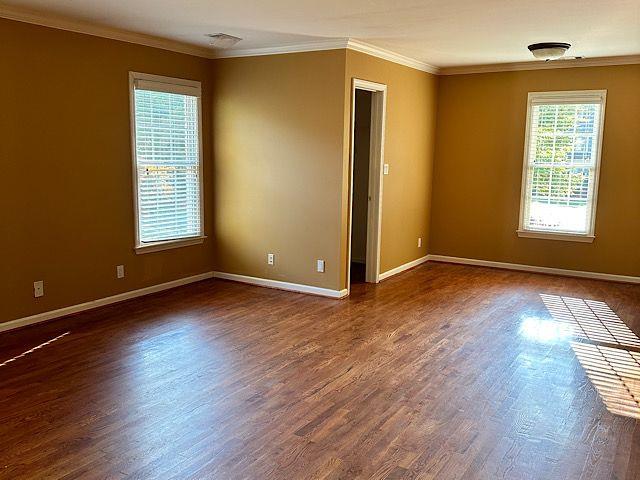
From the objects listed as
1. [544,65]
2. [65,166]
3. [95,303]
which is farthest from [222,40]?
[544,65]

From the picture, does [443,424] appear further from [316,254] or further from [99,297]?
[99,297]

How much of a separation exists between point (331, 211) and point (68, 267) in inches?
96.9

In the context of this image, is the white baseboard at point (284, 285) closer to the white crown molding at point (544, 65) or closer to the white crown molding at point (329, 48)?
the white crown molding at point (329, 48)

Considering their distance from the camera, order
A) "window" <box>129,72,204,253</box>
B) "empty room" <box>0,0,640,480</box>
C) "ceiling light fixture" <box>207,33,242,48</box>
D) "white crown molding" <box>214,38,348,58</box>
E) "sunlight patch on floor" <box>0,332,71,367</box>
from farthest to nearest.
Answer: "window" <box>129,72,204,253</box> < "white crown molding" <box>214,38,348,58</box> < "ceiling light fixture" <box>207,33,242,48</box> < "sunlight patch on floor" <box>0,332,71,367</box> < "empty room" <box>0,0,640,480</box>

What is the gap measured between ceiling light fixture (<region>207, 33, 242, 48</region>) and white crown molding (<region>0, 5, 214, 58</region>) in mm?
475

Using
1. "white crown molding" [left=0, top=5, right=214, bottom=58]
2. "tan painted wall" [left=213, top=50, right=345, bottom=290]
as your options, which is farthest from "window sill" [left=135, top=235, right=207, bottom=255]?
"white crown molding" [left=0, top=5, right=214, bottom=58]

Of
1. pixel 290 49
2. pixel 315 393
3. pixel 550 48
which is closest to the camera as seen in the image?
pixel 315 393

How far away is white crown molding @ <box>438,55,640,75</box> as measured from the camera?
6.16 metres

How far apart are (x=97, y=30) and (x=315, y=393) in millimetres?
3644

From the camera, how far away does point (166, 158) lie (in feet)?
18.5

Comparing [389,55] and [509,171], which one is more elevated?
[389,55]

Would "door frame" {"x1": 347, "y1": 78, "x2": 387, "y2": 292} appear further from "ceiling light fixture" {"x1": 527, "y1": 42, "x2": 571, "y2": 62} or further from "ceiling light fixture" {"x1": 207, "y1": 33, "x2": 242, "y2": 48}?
"ceiling light fixture" {"x1": 527, "y1": 42, "x2": 571, "y2": 62}

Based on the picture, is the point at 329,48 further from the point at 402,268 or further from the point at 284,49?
the point at 402,268

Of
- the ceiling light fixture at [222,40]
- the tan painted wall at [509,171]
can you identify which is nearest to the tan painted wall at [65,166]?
the ceiling light fixture at [222,40]
